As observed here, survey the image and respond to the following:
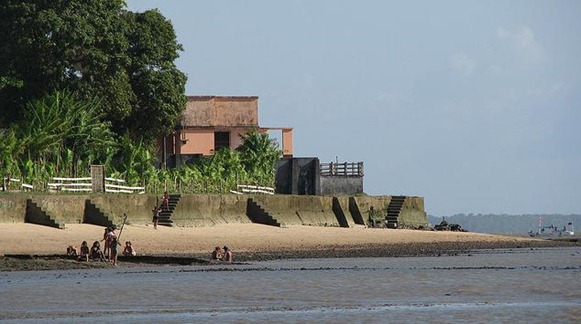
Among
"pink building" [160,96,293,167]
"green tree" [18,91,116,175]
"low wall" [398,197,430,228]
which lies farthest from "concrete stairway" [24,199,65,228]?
"pink building" [160,96,293,167]

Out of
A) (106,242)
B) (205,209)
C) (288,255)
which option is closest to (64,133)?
(205,209)

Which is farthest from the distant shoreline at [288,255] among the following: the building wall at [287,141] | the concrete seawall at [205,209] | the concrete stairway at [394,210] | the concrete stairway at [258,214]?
the building wall at [287,141]

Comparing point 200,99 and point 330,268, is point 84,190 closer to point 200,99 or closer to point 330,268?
point 330,268

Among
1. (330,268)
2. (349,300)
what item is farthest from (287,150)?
(349,300)

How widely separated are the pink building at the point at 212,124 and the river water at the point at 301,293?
141 ft

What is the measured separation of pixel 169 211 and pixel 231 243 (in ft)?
16.9

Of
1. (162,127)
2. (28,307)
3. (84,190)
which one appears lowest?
(28,307)

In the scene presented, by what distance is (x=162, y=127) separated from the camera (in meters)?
72.1

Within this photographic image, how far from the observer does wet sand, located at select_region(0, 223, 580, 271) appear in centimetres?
3894

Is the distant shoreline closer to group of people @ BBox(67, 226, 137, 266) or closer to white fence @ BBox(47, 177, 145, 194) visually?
group of people @ BBox(67, 226, 137, 266)

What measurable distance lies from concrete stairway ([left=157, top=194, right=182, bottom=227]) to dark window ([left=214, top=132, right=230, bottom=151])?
29.3 m

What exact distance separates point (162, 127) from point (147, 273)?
37515mm

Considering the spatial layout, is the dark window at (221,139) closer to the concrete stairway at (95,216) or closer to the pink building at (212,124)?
the pink building at (212,124)

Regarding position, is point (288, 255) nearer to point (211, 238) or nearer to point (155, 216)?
point (211, 238)
